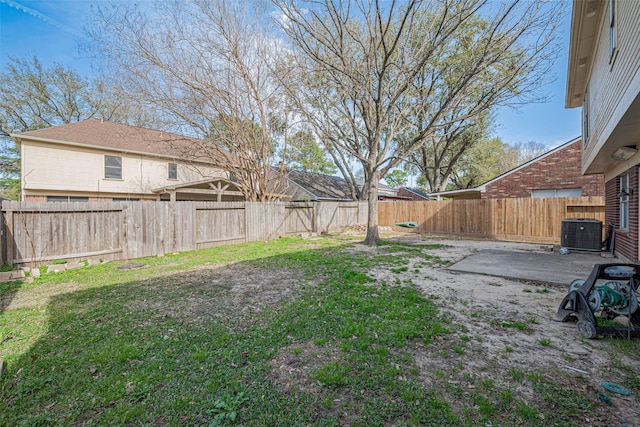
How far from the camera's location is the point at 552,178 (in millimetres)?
13430

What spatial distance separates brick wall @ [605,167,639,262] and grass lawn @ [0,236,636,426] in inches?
208

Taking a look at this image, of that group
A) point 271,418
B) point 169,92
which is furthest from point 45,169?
point 271,418

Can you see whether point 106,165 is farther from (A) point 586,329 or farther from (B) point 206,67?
(A) point 586,329

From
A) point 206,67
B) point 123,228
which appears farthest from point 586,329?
point 206,67

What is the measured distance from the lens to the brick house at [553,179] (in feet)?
41.8

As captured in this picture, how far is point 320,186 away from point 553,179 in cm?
1446

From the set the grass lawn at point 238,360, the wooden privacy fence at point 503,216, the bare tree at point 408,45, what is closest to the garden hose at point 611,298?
the grass lawn at point 238,360

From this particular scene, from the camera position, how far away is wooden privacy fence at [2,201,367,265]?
19.2ft

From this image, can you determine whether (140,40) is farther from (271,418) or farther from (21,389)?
(271,418)

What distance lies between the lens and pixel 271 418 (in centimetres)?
184

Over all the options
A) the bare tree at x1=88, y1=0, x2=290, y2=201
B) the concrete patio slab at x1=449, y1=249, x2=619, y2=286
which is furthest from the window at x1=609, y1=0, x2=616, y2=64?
the bare tree at x1=88, y1=0, x2=290, y2=201

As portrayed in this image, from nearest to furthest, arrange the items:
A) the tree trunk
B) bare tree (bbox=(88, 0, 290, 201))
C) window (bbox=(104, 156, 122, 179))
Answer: bare tree (bbox=(88, 0, 290, 201))
the tree trunk
window (bbox=(104, 156, 122, 179))

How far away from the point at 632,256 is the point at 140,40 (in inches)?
601

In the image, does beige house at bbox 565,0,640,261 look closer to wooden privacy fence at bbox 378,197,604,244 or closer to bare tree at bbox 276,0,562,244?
bare tree at bbox 276,0,562,244
